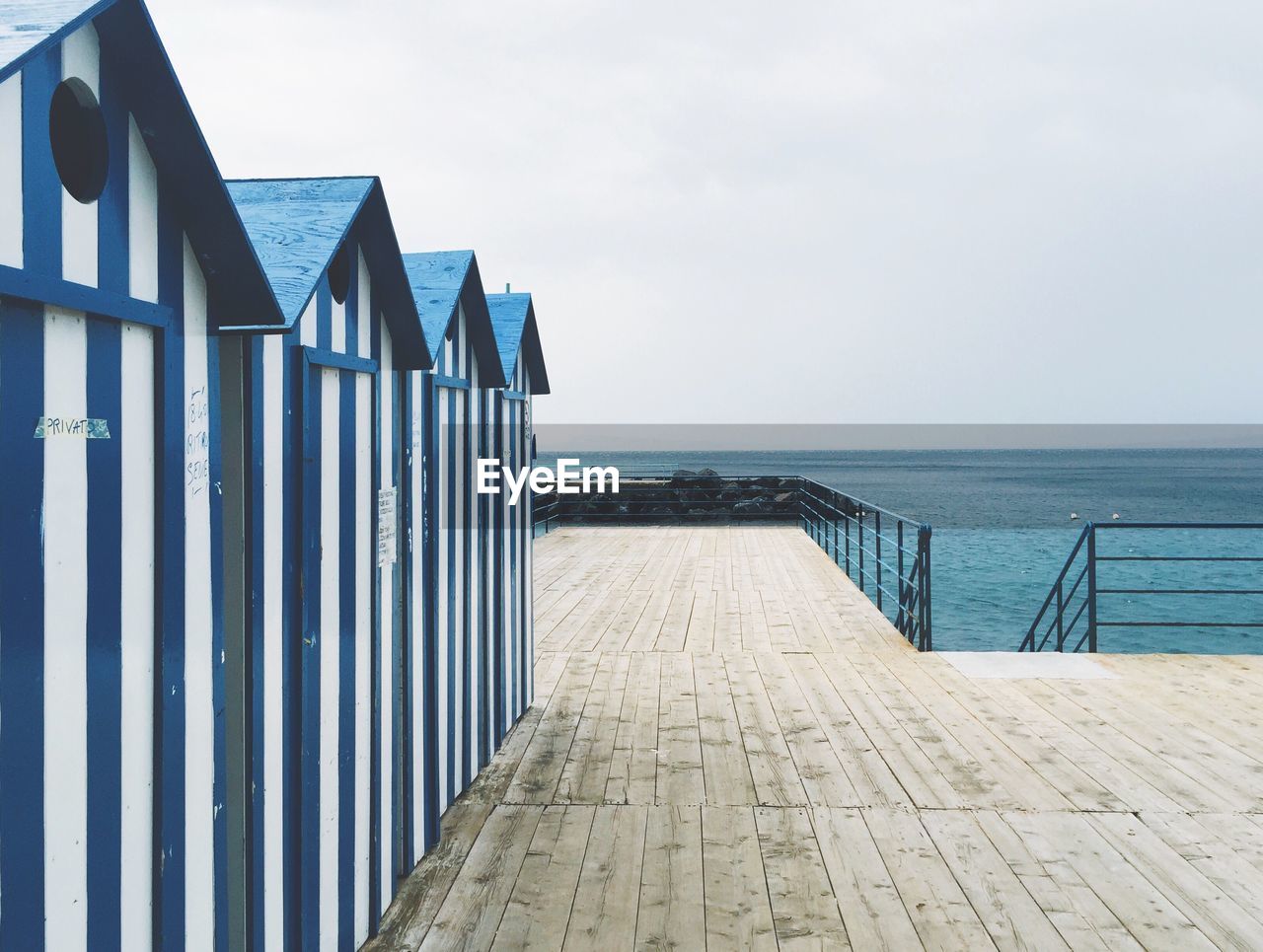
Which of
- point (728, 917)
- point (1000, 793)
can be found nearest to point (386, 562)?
point (728, 917)

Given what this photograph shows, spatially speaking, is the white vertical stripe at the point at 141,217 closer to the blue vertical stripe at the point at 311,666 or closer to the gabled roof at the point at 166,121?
the gabled roof at the point at 166,121

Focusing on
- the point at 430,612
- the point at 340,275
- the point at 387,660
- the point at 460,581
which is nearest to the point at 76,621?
the point at 340,275

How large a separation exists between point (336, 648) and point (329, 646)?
2.1 inches

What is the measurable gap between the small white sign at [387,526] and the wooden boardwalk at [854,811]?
107 centimetres

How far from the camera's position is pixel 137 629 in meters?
1.52

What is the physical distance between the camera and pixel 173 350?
159cm

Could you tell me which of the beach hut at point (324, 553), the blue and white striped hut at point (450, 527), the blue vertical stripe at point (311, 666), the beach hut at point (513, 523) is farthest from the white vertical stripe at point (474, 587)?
the blue vertical stripe at point (311, 666)

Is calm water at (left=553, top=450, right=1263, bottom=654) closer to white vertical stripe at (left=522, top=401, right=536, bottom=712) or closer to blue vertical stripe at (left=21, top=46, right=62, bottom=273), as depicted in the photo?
white vertical stripe at (left=522, top=401, right=536, bottom=712)

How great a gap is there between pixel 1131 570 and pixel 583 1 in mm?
26127

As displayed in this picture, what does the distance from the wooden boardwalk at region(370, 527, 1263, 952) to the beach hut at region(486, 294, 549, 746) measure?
9.9 inches

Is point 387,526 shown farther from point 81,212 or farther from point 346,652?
point 81,212

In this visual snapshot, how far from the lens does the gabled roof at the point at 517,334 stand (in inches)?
181

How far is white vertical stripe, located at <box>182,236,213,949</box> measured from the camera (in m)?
1.67

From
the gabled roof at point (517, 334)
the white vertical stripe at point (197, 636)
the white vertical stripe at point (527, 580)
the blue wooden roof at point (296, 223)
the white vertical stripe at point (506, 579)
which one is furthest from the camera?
the white vertical stripe at point (527, 580)
